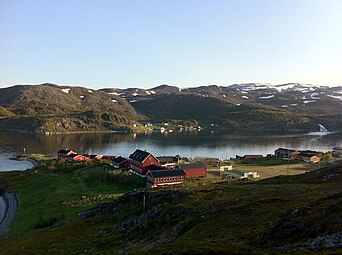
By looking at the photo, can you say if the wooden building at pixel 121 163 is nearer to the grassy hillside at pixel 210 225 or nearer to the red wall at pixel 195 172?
the red wall at pixel 195 172

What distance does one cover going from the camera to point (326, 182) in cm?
3819

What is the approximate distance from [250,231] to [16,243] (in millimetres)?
20924

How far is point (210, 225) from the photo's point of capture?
78.8 feet

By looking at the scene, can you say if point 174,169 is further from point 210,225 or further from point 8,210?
point 210,225

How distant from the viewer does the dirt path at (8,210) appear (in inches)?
1687

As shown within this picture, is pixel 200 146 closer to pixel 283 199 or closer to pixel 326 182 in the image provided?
pixel 326 182

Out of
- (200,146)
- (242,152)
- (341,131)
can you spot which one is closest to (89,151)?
(200,146)

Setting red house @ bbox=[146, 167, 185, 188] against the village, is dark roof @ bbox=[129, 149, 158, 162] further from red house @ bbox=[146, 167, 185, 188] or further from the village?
red house @ bbox=[146, 167, 185, 188]

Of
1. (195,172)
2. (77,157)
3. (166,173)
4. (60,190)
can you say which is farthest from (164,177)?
(77,157)

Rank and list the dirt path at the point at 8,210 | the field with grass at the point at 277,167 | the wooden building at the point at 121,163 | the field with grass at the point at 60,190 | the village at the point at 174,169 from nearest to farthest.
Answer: the field with grass at the point at 60,190, the dirt path at the point at 8,210, the village at the point at 174,169, the field with grass at the point at 277,167, the wooden building at the point at 121,163

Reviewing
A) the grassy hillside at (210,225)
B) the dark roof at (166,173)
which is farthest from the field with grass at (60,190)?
the grassy hillside at (210,225)

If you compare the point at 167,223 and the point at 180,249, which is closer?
the point at 180,249

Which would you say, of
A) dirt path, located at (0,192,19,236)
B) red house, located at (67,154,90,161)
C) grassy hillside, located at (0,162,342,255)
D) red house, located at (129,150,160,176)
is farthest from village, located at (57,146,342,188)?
dirt path, located at (0,192,19,236)

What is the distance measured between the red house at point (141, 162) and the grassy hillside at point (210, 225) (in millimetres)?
22657
